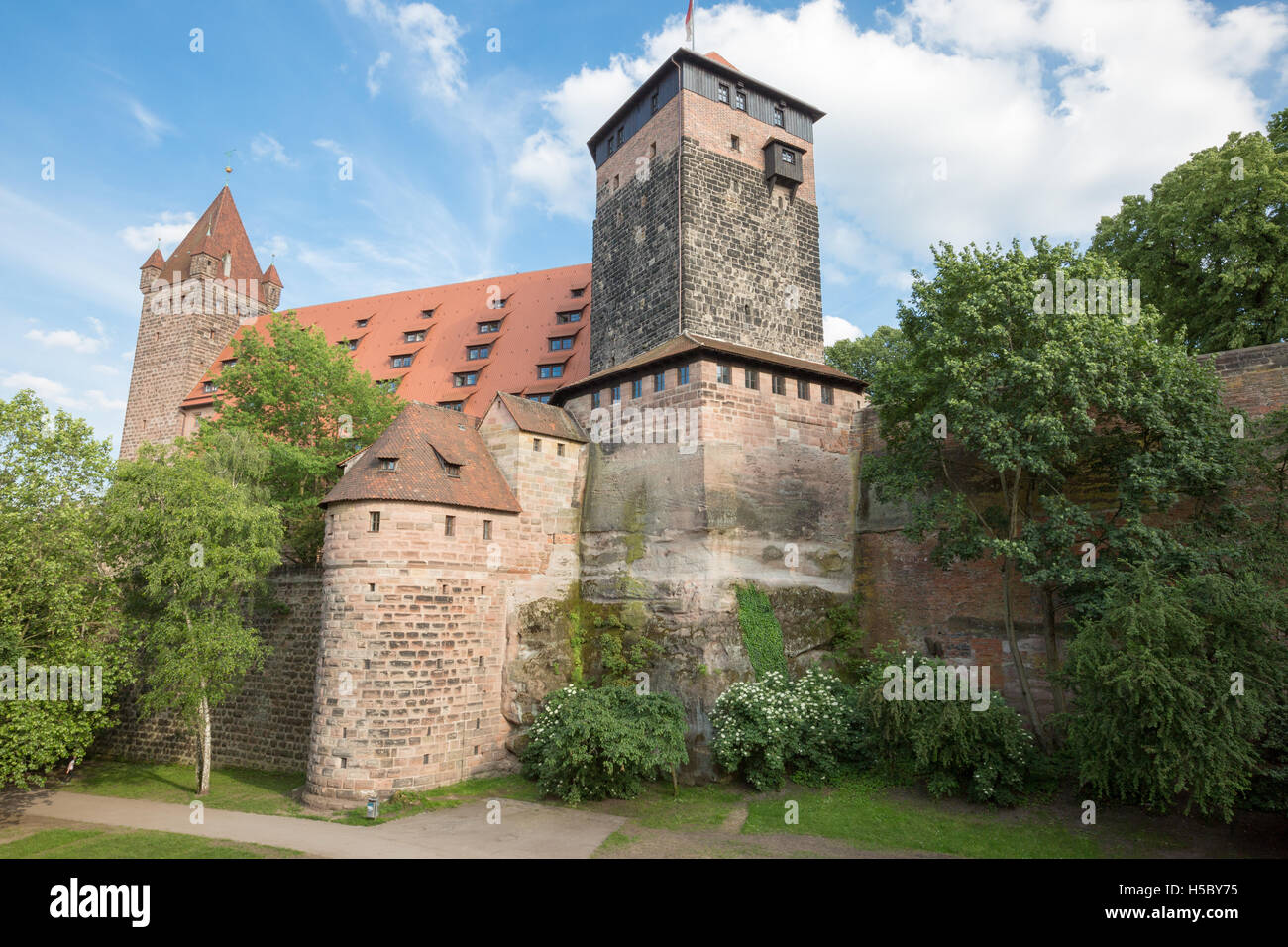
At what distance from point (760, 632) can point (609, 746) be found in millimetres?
4735

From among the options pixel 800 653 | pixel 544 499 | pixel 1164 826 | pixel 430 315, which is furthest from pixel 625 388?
pixel 430 315

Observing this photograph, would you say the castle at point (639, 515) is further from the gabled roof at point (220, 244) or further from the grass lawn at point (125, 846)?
the gabled roof at point (220, 244)

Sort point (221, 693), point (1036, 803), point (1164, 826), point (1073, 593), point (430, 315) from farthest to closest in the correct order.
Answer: point (430, 315) → point (221, 693) → point (1073, 593) → point (1036, 803) → point (1164, 826)

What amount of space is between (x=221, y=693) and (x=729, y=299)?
1721 centimetres

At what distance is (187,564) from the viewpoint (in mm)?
17875

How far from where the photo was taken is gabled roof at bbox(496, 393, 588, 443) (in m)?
20.7

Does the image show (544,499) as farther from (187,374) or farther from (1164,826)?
(187,374)

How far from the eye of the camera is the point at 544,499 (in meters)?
20.8

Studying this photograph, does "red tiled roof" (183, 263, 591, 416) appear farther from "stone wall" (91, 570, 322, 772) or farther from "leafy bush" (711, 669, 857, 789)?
"leafy bush" (711, 669, 857, 789)

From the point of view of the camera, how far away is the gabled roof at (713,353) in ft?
64.7

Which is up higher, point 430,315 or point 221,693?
point 430,315

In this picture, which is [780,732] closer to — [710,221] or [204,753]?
[204,753]

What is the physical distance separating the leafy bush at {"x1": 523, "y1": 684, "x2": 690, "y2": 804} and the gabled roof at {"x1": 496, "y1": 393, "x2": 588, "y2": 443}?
294 inches

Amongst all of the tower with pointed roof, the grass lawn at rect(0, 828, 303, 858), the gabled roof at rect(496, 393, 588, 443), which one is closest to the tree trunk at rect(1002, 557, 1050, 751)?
the gabled roof at rect(496, 393, 588, 443)
